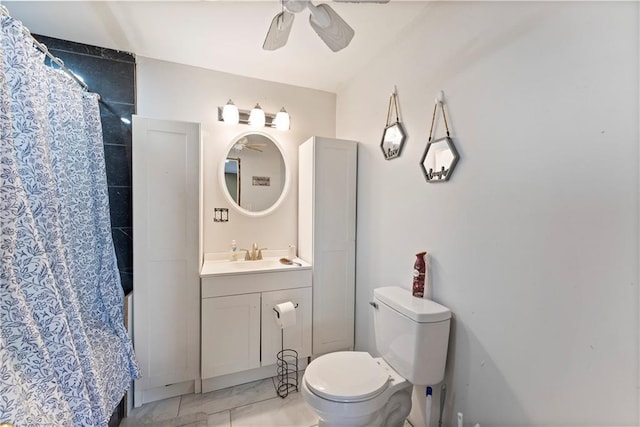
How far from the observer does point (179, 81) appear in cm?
202

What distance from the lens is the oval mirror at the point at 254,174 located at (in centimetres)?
218

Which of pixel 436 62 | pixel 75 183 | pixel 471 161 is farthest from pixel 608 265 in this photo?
pixel 75 183

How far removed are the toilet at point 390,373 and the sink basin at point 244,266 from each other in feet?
2.35

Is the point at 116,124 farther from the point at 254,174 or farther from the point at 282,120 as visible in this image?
the point at 282,120

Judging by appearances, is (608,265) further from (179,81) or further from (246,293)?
(179,81)

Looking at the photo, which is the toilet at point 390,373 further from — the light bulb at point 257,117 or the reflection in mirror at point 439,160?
the light bulb at point 257,117

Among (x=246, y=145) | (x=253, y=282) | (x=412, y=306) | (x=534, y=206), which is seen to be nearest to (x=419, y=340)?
(x=412, y=306)

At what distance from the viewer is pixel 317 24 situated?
44.0 inches

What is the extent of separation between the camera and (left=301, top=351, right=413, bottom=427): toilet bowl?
1204 mm

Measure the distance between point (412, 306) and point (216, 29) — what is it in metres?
1.94

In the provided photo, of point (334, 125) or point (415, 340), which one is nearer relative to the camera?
point (415, 340)

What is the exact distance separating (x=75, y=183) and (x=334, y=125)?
1942 mm

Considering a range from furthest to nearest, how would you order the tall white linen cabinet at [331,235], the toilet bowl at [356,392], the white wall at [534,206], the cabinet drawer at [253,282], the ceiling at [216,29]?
the tall white linen cabinet at [331,235] < the cabinet drawer at [253,282] < the ceiling at [216,29] < the toilet bowl at [356,392] < the white wall at [534,206]

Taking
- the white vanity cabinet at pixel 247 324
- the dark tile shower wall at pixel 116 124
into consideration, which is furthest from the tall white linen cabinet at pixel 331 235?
the dark tile shower wall at pixel 116 124
